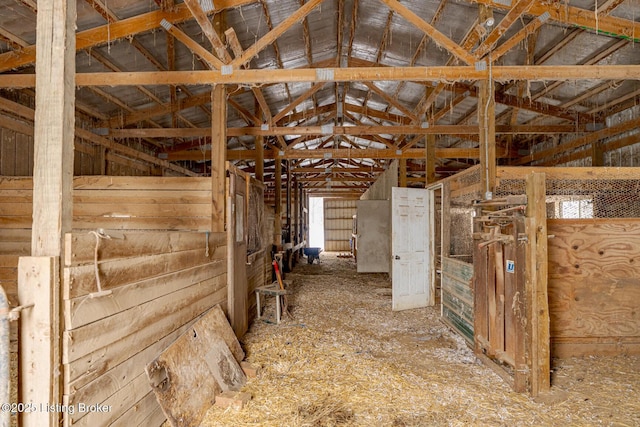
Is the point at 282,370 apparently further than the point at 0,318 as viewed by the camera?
Yes

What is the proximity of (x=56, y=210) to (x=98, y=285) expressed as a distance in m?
0.43

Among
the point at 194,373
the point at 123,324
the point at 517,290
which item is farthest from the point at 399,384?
the point at 123,324

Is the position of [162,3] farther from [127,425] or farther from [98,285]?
[127,425]

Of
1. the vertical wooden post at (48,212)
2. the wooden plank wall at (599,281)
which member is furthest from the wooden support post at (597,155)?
the vertical wooden post at (48,212)

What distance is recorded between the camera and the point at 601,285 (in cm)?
376

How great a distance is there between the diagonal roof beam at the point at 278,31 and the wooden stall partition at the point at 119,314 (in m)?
2.26

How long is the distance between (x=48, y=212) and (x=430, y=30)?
12.9 ft

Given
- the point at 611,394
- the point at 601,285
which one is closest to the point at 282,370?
the point at 611,394

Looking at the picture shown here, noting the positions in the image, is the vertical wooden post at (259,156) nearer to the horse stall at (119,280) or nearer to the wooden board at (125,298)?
the horse stall at (119,280)

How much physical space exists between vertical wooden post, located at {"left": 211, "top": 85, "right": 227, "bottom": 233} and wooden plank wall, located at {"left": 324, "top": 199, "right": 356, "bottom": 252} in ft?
51.6

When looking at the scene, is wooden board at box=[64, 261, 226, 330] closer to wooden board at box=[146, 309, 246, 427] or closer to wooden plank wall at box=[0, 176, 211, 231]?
wooden board at box=[146, 309, 246, 427]

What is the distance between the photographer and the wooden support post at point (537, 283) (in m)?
2.96

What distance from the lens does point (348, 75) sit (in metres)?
4.25

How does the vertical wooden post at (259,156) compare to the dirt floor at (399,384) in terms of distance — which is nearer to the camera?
the dirt floor at (399,384)
